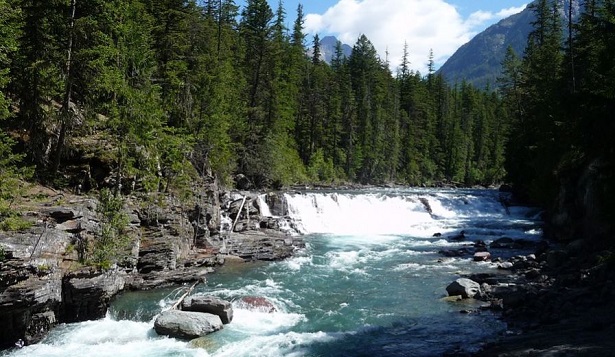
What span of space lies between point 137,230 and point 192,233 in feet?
14.5

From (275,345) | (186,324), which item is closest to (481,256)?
Answer: (275,345)

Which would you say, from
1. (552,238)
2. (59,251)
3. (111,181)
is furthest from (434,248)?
(59,251)

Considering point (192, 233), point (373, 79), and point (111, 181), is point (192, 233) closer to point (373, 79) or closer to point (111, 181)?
point (111, 181)

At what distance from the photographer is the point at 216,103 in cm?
3216

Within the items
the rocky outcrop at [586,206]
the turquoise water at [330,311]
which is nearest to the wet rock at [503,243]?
the turquoise water at [330,311]

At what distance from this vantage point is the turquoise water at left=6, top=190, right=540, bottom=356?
12.0m

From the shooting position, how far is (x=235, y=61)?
46.5m

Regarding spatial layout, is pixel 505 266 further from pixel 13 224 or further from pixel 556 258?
pixel 13 224

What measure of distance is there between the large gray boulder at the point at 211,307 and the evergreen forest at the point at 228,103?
6.39 metres

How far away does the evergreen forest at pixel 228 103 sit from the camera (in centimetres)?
1744

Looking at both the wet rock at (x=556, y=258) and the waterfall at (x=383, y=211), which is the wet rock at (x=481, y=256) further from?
the waterfall at (x=383, y=211)

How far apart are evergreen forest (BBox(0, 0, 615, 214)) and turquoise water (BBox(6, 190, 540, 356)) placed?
211 inches

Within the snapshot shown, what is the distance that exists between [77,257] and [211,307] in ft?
15.0

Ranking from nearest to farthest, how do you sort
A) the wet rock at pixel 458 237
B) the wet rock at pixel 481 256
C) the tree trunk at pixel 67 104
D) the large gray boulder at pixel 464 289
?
the large gray boulder at pixel 464 289 → the tree trunk at pixel 67 104 → the wet rock at pixel 481 256 → the wet rock at pixel 458 237
